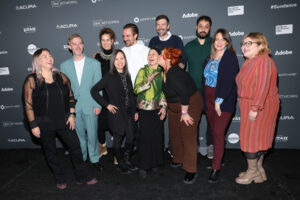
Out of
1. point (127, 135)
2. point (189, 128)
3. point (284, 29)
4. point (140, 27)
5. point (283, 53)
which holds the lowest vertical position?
point (127, 135)

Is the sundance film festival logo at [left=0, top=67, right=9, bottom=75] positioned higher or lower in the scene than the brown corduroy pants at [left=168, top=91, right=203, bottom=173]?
higher

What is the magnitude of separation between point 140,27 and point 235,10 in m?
1.59

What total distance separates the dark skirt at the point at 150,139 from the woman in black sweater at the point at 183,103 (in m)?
0.23

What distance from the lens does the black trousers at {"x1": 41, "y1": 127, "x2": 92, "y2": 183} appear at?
107 inches

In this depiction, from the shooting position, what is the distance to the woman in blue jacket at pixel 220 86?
8.70 feet

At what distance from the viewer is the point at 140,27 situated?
3.90 m

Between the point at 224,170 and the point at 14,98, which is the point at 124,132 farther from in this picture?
the point at 14,98

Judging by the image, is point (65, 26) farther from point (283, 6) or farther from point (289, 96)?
point (289, 96)

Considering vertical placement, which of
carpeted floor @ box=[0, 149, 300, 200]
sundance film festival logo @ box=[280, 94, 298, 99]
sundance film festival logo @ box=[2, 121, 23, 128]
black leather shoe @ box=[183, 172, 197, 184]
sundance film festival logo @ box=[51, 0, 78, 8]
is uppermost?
sundance film festival logo @ box=[51, 0, 78, 8]

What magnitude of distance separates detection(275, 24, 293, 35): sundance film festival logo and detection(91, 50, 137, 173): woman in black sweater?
101 inches

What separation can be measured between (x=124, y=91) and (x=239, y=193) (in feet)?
6.25

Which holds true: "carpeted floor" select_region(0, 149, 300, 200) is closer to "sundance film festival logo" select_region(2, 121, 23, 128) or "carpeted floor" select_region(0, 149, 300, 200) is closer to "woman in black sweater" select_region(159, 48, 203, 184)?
"woman in black sweater" select_region(159, 48, 203, 184)

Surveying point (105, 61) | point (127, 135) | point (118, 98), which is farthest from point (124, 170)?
point (105, 61)

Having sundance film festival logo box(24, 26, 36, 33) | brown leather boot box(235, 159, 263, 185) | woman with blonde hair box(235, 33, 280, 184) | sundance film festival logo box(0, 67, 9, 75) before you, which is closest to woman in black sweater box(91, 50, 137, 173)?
woman with blonde hair box(235, 33, 280, 184)
